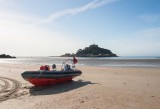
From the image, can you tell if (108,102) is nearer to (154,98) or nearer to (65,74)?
(154,98)

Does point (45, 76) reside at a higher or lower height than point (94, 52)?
lower

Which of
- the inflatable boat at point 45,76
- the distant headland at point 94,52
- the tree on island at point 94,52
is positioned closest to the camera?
the inflatable boat at point 45,76

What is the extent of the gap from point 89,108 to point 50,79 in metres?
6.67

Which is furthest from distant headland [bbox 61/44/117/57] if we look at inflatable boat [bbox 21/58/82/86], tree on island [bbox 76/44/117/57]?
inflatable boat [bbox 21/58/82/86]

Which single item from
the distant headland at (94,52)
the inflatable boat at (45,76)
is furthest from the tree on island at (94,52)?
the inflatable boat at (45,76)

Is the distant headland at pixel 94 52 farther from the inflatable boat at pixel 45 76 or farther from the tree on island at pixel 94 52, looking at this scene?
the inflatable boat at pixel 45 76

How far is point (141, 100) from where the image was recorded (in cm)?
998

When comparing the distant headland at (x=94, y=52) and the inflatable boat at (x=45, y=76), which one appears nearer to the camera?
the inflatable boat at (x=45, y=76)

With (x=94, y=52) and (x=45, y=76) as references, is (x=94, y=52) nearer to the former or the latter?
(x=94, y=52)

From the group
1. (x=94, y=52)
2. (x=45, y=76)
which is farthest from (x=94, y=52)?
(x=45, y=76)

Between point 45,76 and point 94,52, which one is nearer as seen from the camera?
point 45,76

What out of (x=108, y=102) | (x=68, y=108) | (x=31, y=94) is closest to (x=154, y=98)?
(x=108, y=102)

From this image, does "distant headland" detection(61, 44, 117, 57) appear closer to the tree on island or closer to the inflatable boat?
the tree on island

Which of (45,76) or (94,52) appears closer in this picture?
(45,76)
